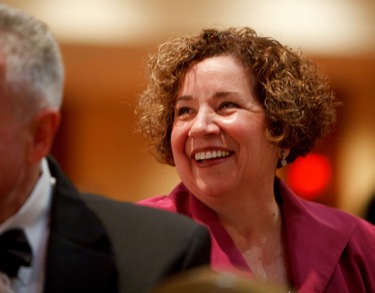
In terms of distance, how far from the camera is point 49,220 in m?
Answer: 2.08

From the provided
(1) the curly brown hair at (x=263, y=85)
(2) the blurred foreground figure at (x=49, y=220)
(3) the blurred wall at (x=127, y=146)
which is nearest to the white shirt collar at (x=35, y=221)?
(2) the blurred foreground figure at (x=49, y=220)

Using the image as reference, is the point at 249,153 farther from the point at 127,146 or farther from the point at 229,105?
the point at 127,146

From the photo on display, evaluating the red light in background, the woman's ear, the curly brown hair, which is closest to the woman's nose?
the curly brown hair

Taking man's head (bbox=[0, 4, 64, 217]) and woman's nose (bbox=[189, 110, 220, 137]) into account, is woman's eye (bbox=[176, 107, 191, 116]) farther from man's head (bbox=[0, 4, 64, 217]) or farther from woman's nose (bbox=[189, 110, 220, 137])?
man's head (bbox=[0, 4, 64, 217])

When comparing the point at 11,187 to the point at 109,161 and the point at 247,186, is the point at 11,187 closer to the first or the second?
the point at 247,186

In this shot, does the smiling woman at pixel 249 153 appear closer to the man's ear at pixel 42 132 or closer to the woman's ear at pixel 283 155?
the woman's ear at pixel 283 155

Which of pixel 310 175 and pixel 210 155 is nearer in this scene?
pixel 210 155

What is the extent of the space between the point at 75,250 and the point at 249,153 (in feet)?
3.66

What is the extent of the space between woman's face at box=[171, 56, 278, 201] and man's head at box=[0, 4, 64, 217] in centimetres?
104

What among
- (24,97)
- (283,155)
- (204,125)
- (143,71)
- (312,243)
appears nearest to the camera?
(24,97)

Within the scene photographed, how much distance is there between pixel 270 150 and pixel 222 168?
233 millimetres

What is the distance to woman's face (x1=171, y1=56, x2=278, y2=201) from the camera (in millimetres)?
2986

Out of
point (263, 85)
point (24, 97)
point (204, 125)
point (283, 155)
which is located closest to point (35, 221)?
point (24, 97)

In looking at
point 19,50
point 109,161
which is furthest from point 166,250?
point 109,161
